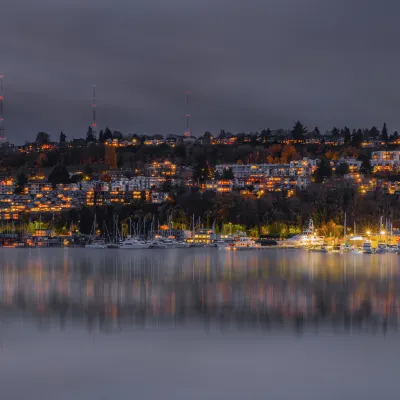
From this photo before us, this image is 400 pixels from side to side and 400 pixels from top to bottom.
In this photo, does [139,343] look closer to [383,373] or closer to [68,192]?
[383,373]

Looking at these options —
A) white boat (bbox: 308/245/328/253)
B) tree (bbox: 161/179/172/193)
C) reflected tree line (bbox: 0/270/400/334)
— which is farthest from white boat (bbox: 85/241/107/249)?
reflected tree line (bbox: 0/270/400/334)

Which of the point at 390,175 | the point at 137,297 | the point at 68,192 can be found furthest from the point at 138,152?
the point at 137,297

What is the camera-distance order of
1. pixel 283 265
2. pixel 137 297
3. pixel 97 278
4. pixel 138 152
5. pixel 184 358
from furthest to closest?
pixel 138 152 → pixel 283 265 → pixel 97 278 → pixel 137 297 → pixel 184 358

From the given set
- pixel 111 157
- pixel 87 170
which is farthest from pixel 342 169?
pixel 111 157

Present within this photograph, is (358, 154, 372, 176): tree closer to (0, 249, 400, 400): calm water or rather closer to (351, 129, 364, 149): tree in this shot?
(351, 129, 364, 149): tree

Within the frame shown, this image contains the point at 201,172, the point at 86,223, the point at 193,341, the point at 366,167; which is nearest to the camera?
the point at 193,341

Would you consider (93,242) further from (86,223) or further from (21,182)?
(21,182)
